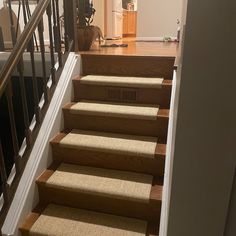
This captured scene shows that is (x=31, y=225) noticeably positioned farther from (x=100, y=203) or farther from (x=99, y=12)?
(x=99, y=12)

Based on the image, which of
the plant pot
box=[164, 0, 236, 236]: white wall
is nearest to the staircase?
the plant pot

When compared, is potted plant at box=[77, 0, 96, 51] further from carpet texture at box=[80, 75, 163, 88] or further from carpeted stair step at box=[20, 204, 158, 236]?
carpeted stair step at box=[20, 204, 158, 236]

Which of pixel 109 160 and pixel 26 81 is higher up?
pixel 26 81

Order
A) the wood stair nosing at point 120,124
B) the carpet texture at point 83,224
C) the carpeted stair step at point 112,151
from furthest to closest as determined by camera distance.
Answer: the wood stair nosing at point 120,124 < the carpeted stair step at point 112,151 < the carpet texture at point 83,224

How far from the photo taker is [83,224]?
166 centimetres

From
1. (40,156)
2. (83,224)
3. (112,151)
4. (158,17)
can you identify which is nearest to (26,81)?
(40,156)

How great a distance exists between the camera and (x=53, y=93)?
82.0 inches

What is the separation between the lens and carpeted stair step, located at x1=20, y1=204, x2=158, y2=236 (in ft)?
5.19

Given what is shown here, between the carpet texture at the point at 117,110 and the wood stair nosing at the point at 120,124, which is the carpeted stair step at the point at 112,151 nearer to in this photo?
the wood stair nosing at the point at 120,124

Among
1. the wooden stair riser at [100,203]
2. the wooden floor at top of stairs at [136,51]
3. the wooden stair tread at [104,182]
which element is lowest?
the wooden stair riser at [100,203]

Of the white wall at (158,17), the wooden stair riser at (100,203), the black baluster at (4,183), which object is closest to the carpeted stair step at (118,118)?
the wooden stair riser at (100,203)

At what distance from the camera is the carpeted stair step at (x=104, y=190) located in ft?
5.46

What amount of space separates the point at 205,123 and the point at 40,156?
1.53 metres

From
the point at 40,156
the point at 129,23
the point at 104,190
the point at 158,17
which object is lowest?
the point at 104,190
